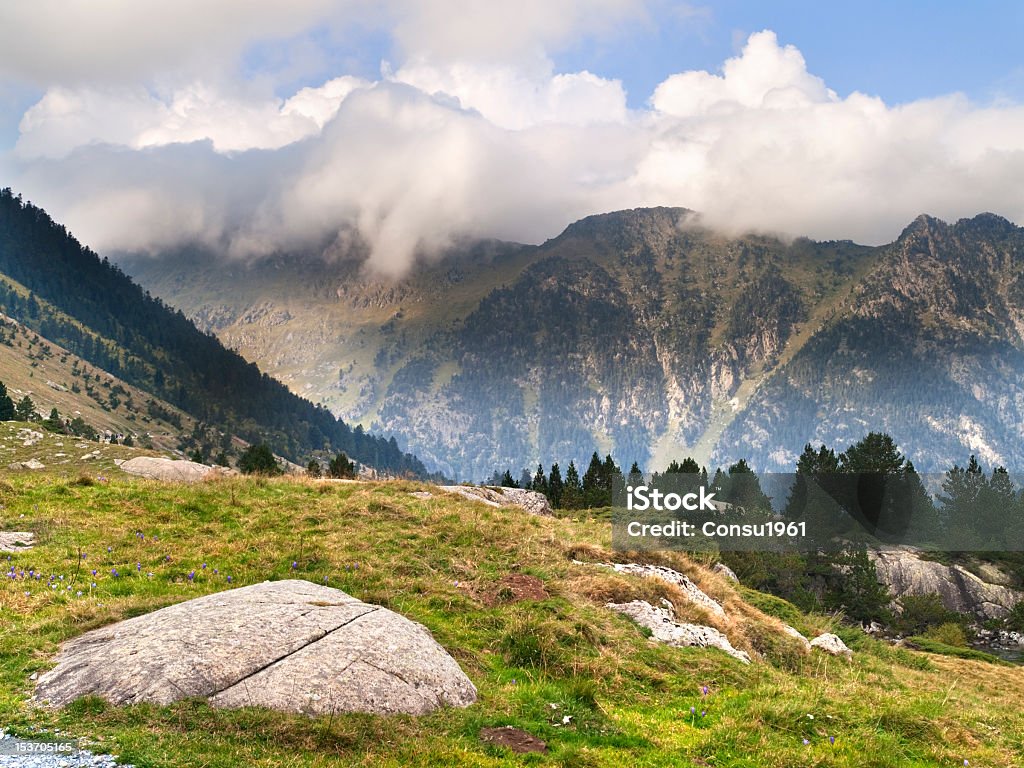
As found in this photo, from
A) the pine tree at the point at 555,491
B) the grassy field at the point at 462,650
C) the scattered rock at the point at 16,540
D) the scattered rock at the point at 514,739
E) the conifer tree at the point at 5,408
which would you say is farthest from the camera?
the pine tree at the point at 555,491

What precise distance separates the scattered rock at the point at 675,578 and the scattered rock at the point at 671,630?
104 inches

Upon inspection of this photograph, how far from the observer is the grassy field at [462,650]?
1066 cm

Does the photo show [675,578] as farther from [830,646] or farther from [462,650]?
[462,650]

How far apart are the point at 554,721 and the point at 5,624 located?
1212 cm

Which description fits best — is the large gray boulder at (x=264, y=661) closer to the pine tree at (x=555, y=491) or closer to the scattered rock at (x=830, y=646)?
the scattered rock at (x=830, y=646)

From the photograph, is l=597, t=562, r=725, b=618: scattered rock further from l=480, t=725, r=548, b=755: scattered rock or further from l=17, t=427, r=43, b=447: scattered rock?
l=17, t=427, r=43, b=447: scattered rock

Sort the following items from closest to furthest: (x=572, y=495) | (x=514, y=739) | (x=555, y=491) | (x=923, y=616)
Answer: (x=514, y=739)
(x=923, y=616)
(x=572, y=495)
(x=555, y=491)

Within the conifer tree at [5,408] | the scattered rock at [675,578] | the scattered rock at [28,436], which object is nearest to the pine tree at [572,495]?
the scattered rock at [28,436]

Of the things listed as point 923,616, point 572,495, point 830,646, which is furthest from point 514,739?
point 572,495

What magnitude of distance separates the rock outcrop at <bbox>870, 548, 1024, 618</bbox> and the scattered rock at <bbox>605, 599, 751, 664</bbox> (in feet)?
305

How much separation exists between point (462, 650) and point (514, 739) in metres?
4.22

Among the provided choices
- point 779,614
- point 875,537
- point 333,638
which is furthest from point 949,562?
point 333,638

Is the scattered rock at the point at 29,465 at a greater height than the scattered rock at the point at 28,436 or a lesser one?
lesser

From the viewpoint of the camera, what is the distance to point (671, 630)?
64.1ft
